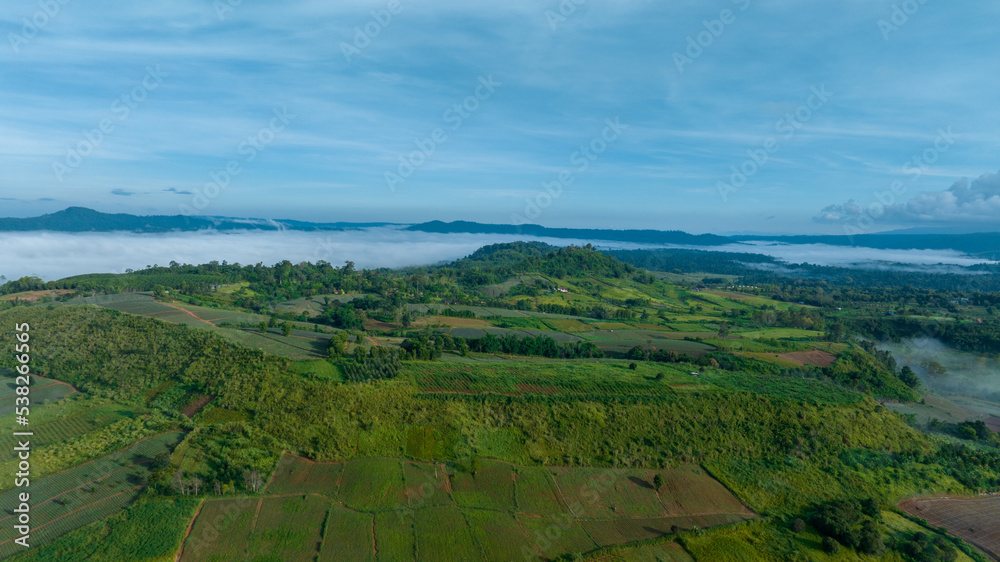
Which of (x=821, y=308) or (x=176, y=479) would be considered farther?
(x=821, y=308)

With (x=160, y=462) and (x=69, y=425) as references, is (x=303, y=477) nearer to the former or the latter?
(x=160, y=462)

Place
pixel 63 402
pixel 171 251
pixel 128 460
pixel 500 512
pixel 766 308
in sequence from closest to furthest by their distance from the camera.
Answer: pixel 500 512 < pixel 128 460 < pixel 63 402 < pixel 766 308 < pixel 171 251

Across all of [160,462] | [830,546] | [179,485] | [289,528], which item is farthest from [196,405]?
[830,546]

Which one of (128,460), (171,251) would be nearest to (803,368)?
(128,460)

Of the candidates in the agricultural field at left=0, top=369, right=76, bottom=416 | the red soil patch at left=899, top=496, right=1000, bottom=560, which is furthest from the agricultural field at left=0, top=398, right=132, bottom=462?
the red soil patch at left=899, top=496, right=1000, bottom=560

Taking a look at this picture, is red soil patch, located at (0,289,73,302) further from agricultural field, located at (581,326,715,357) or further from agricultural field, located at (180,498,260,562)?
agricultural field, located at (581,326,715,357)

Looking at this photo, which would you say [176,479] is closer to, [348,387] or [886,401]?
[348,387]

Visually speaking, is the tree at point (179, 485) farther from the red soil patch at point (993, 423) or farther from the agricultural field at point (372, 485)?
the red soil patch at point (993, 423)

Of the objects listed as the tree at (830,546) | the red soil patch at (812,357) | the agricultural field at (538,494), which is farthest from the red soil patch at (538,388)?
the red soil patch at (812,357)
